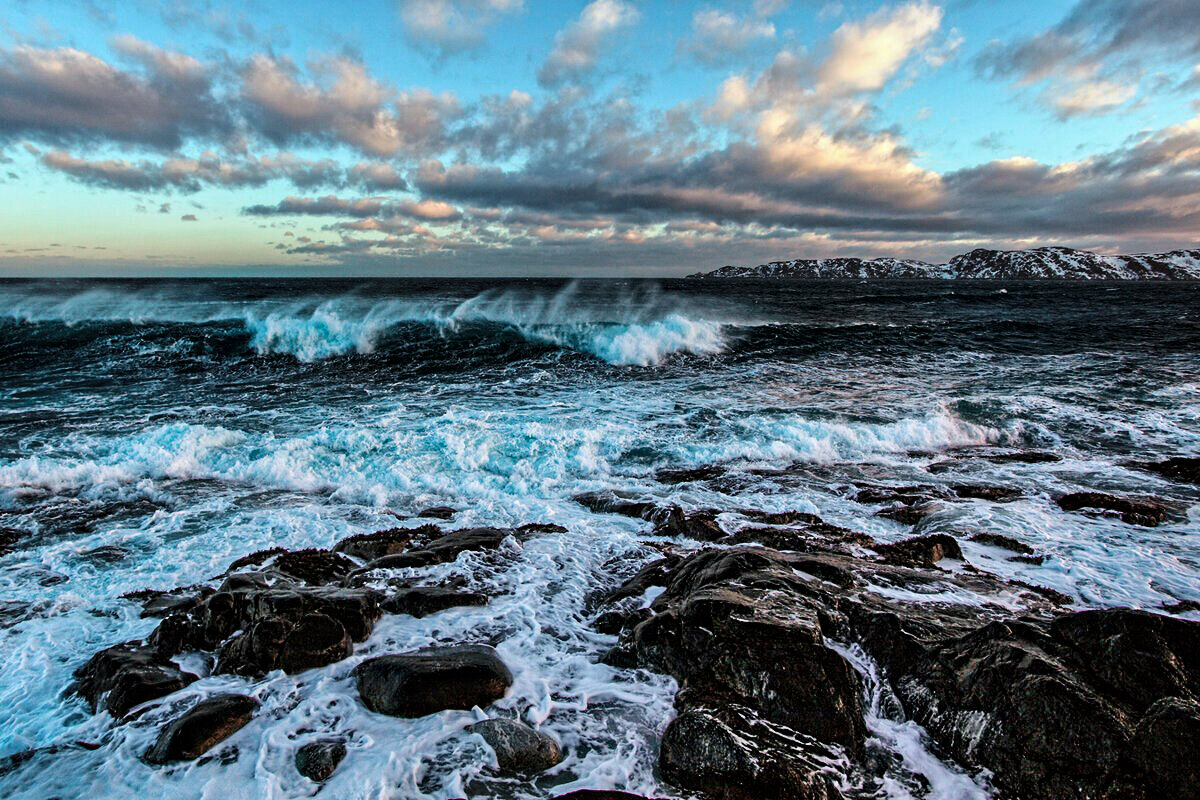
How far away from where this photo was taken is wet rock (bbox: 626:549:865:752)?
3.75 m

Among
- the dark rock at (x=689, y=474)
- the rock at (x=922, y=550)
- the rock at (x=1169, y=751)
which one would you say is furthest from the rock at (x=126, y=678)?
the dark rock at (x=689, y=474)

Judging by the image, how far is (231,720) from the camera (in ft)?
13.2

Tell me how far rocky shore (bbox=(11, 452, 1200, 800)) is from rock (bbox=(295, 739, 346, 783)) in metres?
0.01

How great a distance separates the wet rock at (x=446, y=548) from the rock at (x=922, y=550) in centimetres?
466

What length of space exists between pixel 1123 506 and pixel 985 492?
62.3 inches

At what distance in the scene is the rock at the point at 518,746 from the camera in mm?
3643

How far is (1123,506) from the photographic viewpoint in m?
7.91

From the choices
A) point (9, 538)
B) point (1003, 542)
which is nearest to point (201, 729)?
point (9, 538)

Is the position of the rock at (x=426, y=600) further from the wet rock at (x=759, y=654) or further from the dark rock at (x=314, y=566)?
the wet rock at (x=759, y=654)

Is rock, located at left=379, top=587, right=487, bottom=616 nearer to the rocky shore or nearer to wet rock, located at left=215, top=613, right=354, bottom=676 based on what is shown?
the rocky shore

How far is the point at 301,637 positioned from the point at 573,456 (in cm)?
643

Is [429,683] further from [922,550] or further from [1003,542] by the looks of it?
[1003,542]

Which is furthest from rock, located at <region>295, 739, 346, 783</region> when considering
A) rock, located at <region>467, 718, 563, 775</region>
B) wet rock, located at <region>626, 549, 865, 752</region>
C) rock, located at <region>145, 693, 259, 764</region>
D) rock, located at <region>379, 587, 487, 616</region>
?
wet rock, located at <region>626, 549, 865, 752</region>

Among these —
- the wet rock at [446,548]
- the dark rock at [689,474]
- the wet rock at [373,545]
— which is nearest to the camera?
the wet rock at [446,548]
